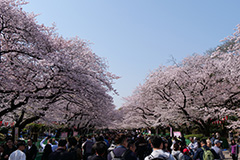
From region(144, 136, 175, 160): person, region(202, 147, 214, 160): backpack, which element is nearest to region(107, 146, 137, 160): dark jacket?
region(144, 136, 175, 160): person

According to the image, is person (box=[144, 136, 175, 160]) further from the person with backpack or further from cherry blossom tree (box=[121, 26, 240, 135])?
cherry blossom tree (box=[121, 26, 240, 135])

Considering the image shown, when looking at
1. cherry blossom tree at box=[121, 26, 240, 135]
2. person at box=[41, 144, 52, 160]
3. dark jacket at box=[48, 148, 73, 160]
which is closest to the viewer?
dark jacket at box=[48, 148, 73, 160]

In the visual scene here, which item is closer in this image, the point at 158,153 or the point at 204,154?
the point at 158,153

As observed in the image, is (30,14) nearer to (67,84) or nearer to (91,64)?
(67,84)

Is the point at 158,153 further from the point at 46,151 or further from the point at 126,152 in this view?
the point at 46,151

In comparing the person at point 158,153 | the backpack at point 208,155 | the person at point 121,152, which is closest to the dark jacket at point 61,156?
the person at point 121,152

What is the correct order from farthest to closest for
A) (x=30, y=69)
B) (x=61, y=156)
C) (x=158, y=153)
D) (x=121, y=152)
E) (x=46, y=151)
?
(x=30, y=69)
(x=46, y=151)
(x=121, y=152)
(x=61, y=156)
(x=158, y=153)

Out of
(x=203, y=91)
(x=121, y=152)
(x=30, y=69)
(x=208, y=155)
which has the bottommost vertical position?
(x=121, y=152)

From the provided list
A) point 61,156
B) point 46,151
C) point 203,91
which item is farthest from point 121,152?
point 203,91

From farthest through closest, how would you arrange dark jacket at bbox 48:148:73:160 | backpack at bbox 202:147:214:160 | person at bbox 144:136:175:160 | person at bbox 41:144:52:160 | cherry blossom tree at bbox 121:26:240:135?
cherry blossom tree at bbox 121:26:240:135 < person at bbox 41:144:52:160 < backpack at bbox 202:147:214:160 < dark jacket at bbox 48:148:73:160 < person at bbox 144:136:175:160

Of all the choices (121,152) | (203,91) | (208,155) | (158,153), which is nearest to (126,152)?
(121,152)

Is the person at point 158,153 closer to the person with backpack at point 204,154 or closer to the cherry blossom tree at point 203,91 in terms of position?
the person with backpack at point 204,154

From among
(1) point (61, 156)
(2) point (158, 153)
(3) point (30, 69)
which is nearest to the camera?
(2) point (158, 153)

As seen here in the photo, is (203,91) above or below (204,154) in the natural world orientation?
above
